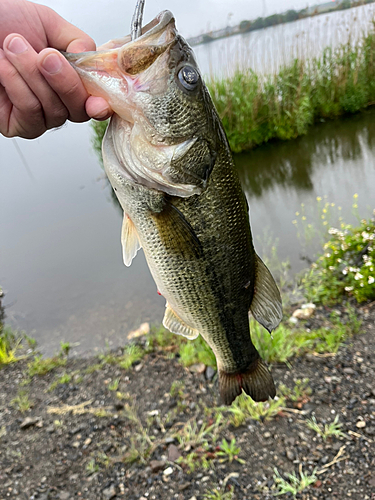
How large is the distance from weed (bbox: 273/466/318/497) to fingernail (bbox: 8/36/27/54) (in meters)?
2.94

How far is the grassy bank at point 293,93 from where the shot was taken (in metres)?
9.69

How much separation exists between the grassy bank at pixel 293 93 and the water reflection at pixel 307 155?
0.37 meters

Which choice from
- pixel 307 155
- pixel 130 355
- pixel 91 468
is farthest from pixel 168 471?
pixel 307 155

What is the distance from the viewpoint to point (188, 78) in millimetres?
Answer: 1415

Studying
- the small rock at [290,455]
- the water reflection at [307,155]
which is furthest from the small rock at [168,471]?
the water reflection at [307,155]

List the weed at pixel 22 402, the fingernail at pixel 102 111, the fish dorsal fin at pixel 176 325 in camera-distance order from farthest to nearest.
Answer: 1. the weed at pixel 22 402
2. the fish dorsal fin at pixel 176 325
3. the fingernail at pixel 102 111

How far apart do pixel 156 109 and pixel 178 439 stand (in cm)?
272

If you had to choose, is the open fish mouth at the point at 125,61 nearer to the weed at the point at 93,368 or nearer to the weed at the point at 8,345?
the weed at the point at 93,368

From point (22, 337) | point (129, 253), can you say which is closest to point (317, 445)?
point (129, 253)

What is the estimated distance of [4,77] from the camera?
144 centimetres

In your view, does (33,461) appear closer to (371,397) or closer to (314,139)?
(371,397)

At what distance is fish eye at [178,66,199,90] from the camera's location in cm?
141

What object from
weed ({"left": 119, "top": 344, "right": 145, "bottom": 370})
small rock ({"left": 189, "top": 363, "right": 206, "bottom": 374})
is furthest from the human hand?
weed ({"left": 119, "top": 344, "right": 145, "bottom": 370})

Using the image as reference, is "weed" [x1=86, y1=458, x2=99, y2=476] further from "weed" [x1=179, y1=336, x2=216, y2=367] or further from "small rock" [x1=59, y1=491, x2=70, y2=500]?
"weed" [x1=179, y1=336, x2=216, y2=367]
